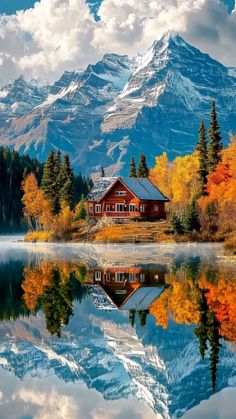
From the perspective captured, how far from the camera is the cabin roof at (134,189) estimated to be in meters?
98.8

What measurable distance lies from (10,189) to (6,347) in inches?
6274

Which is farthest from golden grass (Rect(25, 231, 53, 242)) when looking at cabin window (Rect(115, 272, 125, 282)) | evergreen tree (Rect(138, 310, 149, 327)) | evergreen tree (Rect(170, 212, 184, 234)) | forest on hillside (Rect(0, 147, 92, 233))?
evergreen tree (Rect(138, 310, 149, 327))

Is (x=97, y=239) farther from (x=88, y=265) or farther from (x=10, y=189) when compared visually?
(x=10, y=189)

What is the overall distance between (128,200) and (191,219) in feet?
74.2

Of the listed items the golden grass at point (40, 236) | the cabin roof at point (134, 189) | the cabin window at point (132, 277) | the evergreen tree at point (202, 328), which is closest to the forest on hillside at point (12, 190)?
the golden grass at point (40, 236)

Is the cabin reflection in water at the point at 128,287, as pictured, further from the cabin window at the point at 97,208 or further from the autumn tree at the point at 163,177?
the autumn tree at the point at 163,177

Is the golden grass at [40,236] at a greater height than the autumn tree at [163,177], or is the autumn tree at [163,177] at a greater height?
the autumn tree at [163,177]

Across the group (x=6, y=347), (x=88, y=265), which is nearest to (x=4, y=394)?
(x=6, y=347)

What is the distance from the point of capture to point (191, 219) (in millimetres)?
77375

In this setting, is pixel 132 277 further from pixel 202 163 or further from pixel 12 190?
pixel 12 190

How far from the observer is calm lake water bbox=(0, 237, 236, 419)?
1382cm

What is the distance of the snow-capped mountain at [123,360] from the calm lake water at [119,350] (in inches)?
1.0

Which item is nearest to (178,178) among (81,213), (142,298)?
(81,213)

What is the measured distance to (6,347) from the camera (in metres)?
19.1
